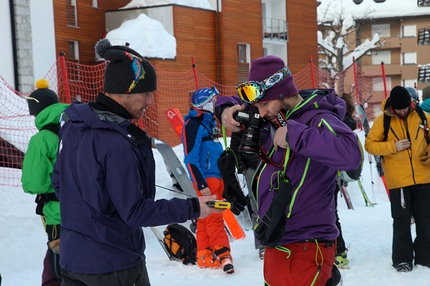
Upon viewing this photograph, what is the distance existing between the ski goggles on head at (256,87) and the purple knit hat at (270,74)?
3 cm

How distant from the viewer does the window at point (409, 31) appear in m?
54.2

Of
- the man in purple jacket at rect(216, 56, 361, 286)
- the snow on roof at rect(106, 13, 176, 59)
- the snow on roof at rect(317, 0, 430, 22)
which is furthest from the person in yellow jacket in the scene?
the snow on roof at rect(317, 0, 430, 22)

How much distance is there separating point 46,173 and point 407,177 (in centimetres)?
364

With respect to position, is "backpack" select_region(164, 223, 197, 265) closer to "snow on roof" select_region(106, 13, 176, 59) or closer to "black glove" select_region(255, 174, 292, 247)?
"black glove" select_region(255, 174, 292, 247)

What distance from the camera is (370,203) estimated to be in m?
10.6

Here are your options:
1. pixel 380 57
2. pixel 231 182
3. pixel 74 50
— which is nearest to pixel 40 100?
pixel 231 182

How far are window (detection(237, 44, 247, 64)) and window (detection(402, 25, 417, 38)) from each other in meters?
31.6

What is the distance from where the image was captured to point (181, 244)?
21.9 ft

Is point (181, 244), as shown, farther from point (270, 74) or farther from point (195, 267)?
point (270, 74)

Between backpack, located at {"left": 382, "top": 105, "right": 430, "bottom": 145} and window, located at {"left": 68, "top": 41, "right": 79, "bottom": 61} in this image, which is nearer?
backpack, located at {"left": 382, "top": 105, "right": 430, "bottom": 145}

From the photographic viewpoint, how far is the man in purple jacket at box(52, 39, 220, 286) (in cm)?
276

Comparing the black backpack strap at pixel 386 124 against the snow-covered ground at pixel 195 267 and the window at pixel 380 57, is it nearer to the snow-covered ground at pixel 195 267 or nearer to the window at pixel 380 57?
the snow-covered ground at pixel 195 267

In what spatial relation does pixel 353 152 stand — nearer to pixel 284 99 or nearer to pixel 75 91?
pixel 284 99

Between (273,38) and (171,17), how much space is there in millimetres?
8384
